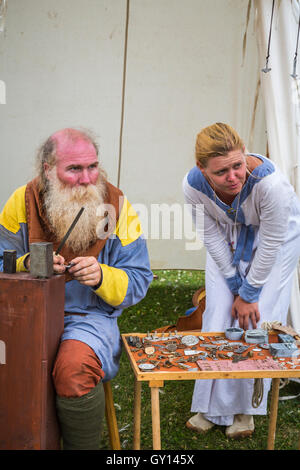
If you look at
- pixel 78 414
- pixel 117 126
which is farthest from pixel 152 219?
pixel 78 414

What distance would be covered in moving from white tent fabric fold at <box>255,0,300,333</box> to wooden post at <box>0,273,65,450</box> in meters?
2.13

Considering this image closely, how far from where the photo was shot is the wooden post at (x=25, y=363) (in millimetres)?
1978

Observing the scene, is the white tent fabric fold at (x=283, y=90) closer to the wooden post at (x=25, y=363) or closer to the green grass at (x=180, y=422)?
the green grass at (x=180, y=422)

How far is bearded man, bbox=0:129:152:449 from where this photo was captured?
2.31m

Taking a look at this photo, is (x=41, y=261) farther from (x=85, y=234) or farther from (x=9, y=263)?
(x=85, y=234)

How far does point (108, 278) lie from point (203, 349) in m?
0.54

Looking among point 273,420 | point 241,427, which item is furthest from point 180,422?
point 273,420

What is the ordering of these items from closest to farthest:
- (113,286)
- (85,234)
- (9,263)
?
(9,263)
(113,286)
(85,234)

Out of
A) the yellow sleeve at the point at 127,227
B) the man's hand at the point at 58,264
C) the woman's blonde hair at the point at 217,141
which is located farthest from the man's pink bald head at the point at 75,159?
the woman's blonde hair at the point at 217,141

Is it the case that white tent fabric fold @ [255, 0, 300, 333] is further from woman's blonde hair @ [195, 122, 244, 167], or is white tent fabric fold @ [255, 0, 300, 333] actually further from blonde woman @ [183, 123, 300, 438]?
woman's blonde hair @ [195, 122, 244, 167]

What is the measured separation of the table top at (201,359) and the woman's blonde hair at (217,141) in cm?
86

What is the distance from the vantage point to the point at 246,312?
2.89m

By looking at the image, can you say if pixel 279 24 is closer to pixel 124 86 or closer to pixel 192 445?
pixel 124 86

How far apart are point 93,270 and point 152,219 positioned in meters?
2.68
